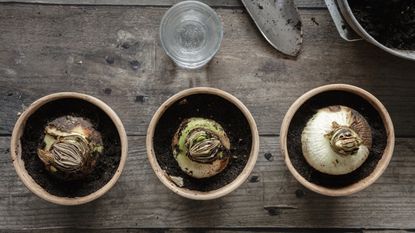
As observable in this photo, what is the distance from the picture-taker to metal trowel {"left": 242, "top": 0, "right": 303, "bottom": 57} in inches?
38.1

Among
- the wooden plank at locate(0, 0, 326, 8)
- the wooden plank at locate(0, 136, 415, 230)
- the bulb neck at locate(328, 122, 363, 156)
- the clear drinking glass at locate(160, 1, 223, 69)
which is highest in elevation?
the wooden plank at locate(0, 0, 326, 8)

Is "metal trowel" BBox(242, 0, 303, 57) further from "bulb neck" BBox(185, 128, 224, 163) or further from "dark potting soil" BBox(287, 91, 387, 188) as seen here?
"bulb neck" BBox(185, 128, 224, 163)

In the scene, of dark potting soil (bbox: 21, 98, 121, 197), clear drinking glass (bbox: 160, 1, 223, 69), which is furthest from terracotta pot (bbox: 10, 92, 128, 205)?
clear drinking glass (bbox: 160, 1, 223, 69)

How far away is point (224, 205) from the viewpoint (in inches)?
38.6

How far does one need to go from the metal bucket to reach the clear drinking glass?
0.62ft

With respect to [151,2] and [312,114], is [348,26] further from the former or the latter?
[151,2]

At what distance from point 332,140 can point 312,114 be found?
84 millimetres

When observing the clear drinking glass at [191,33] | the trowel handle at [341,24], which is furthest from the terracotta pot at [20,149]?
the trowel handle at [341,24]

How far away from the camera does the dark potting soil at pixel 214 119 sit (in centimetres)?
92

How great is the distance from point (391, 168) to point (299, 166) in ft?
0.60

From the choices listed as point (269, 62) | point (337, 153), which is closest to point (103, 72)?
point (269, 62)

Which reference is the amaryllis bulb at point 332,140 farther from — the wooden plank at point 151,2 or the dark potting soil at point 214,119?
the wooden plank at point 151,2

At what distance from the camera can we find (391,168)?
99cm

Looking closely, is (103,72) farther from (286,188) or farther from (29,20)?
(286,188)
